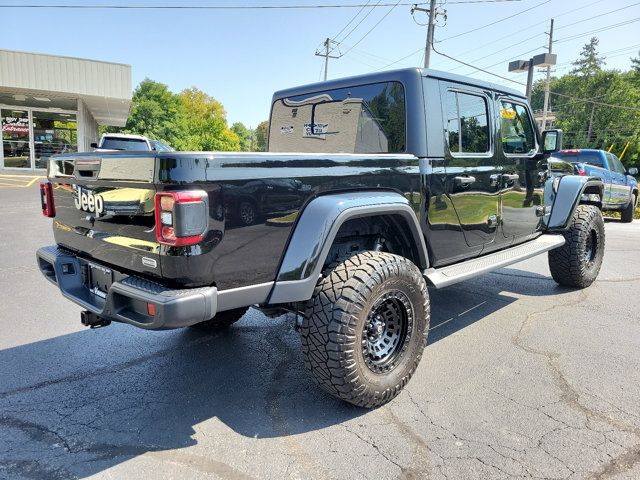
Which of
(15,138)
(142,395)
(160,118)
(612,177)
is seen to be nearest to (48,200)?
(142,395)

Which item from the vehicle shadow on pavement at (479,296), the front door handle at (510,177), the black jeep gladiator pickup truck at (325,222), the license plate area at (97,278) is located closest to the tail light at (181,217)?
the black jeep gladiator pickup truck at (325,222)

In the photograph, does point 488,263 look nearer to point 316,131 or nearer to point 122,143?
point 316,131

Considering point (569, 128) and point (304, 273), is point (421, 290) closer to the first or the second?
point (304, 273)

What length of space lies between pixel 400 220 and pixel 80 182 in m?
2.01

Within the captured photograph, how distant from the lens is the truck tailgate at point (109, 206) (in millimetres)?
2215

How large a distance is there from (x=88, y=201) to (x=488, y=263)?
301 centimetres

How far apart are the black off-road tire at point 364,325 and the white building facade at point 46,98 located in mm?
20132

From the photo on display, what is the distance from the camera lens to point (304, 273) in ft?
8.13

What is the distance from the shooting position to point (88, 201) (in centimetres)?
265

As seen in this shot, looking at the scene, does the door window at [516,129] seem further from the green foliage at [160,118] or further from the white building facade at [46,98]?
the green foliage at [160,118]

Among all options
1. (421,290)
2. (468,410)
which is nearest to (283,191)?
(421,290)

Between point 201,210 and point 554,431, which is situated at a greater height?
point 201,210

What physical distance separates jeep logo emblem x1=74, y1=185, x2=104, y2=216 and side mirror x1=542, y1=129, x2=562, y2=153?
410 cm

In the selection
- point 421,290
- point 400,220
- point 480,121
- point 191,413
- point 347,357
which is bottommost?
point 191,413
